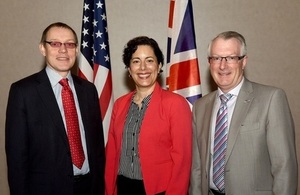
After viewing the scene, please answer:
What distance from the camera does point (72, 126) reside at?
217 cm

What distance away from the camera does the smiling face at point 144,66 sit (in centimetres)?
229

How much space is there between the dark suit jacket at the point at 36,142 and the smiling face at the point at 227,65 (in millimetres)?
1110

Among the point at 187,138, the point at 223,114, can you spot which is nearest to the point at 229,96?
the point at 223,114

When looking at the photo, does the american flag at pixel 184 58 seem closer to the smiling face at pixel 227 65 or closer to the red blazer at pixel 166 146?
the red blazer at pixel 166 146

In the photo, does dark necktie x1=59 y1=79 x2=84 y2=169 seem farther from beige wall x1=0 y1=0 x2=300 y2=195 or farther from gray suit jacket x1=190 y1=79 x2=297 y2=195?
beige wall x1=0 y1=0 x2=300 y2=195

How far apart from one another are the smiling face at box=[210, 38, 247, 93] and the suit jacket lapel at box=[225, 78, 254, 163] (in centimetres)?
10

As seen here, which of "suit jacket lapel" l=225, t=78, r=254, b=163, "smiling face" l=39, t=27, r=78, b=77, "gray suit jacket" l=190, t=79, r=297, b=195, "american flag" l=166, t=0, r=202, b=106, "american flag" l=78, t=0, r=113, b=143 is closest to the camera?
"gray suit jacket" l=190, t=79, r=297, b=195

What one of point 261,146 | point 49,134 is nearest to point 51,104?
point 49,134

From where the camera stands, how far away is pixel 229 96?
2102 mm

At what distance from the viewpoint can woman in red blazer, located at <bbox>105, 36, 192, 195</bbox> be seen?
2146 millimetres

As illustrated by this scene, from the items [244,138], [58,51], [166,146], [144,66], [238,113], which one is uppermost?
[58,51]

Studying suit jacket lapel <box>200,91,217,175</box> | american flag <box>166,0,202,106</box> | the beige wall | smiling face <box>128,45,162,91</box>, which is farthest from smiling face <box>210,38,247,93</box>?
the beige wall

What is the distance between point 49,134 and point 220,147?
3.71 feet

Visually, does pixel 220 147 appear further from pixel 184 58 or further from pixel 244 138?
pixel 184 58
